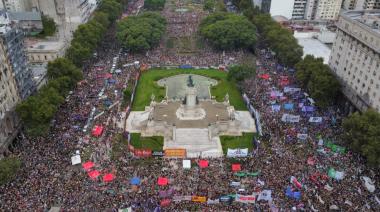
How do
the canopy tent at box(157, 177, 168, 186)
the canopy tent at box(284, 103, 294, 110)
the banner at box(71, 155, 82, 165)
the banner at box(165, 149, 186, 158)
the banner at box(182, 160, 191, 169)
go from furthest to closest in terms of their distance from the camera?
the canopy tent at box(284, 103, 294, 110)
the banner at box(165, 149, 186, 158)
the banner at box(182, 160, 191, 169)
the banner at box(71, 155, 82, 165)
the canopy tent at box(157, 177, 168, 186)

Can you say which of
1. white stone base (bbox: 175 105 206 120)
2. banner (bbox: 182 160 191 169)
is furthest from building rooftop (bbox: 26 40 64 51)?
banner (bbox: 182 160 191 169)

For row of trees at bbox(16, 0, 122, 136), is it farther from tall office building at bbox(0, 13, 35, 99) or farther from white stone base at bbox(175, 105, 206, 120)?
white stone base at bbox(175, 105, 206, 120)

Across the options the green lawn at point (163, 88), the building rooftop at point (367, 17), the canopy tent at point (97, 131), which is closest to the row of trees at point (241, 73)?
the green lawn at point (163, 88)

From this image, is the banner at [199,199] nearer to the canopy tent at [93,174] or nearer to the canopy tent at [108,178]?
the canopy tent at [108,178]

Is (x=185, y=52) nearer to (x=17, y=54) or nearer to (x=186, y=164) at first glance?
(x=17, y=54)

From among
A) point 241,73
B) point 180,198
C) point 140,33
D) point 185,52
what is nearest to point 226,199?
point 180,198

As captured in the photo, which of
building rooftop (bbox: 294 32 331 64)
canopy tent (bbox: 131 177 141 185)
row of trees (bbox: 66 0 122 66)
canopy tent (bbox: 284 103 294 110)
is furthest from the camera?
building rooftop (bbox: 294 32 331 64)

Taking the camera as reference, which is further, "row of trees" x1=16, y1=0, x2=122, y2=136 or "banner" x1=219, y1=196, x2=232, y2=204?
"row of trees" x1=16, y1=0, x2=122, y2=136

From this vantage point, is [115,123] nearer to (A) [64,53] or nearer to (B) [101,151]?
(B) [101,151]
